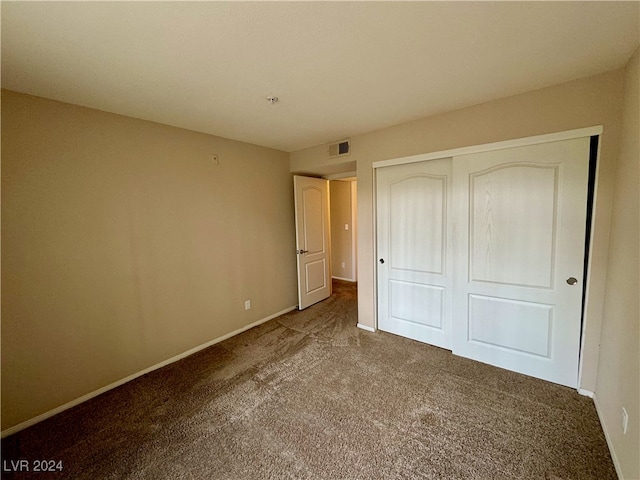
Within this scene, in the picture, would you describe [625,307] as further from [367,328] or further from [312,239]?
[312,239]

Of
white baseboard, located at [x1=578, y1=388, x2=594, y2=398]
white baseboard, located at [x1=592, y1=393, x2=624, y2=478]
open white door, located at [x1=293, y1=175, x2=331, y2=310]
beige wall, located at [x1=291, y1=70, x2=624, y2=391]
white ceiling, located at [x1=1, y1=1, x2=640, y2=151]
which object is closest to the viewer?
Result: white ceiling, located at [x1=1, y1=1, x2=640, y2=151]

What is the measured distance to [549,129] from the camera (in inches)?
77.5

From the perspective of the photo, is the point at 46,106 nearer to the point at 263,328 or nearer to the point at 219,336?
the point at 219,336

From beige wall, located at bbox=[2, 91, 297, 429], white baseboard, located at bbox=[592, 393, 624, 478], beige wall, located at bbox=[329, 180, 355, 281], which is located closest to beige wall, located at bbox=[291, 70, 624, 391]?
white baseboard, located at bbox=[592, 393, 624, 478]

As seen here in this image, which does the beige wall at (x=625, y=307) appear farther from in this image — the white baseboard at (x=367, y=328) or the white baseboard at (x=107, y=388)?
the white baseboard at (x=107, y=388)

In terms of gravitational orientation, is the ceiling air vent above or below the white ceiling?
below

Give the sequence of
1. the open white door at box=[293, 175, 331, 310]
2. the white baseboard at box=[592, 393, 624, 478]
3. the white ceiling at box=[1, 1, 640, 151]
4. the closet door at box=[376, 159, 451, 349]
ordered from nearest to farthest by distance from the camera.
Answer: the white ceiling at box=[1, 1, 640, 151], the white baseboard at box=[592, 393, 624, 478], the closet door at box=[376, 159, 451, 349], the open white door at box=[293, 175, 331, 310]

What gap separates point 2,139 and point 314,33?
2178 mm

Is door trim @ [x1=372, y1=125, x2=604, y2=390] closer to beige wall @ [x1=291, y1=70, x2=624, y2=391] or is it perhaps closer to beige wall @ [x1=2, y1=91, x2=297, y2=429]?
beige wall @ [x1=291, y1=70, x2=624, y2=391]

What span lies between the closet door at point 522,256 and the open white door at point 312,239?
2058 millimetres

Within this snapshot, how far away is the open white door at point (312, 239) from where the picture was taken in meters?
3.78

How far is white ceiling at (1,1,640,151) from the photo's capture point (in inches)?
46.9

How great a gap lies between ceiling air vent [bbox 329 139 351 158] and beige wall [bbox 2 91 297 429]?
1.05 meters

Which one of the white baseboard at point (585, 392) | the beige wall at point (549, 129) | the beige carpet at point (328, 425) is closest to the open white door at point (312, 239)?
the beige wall at point (549, 129)
